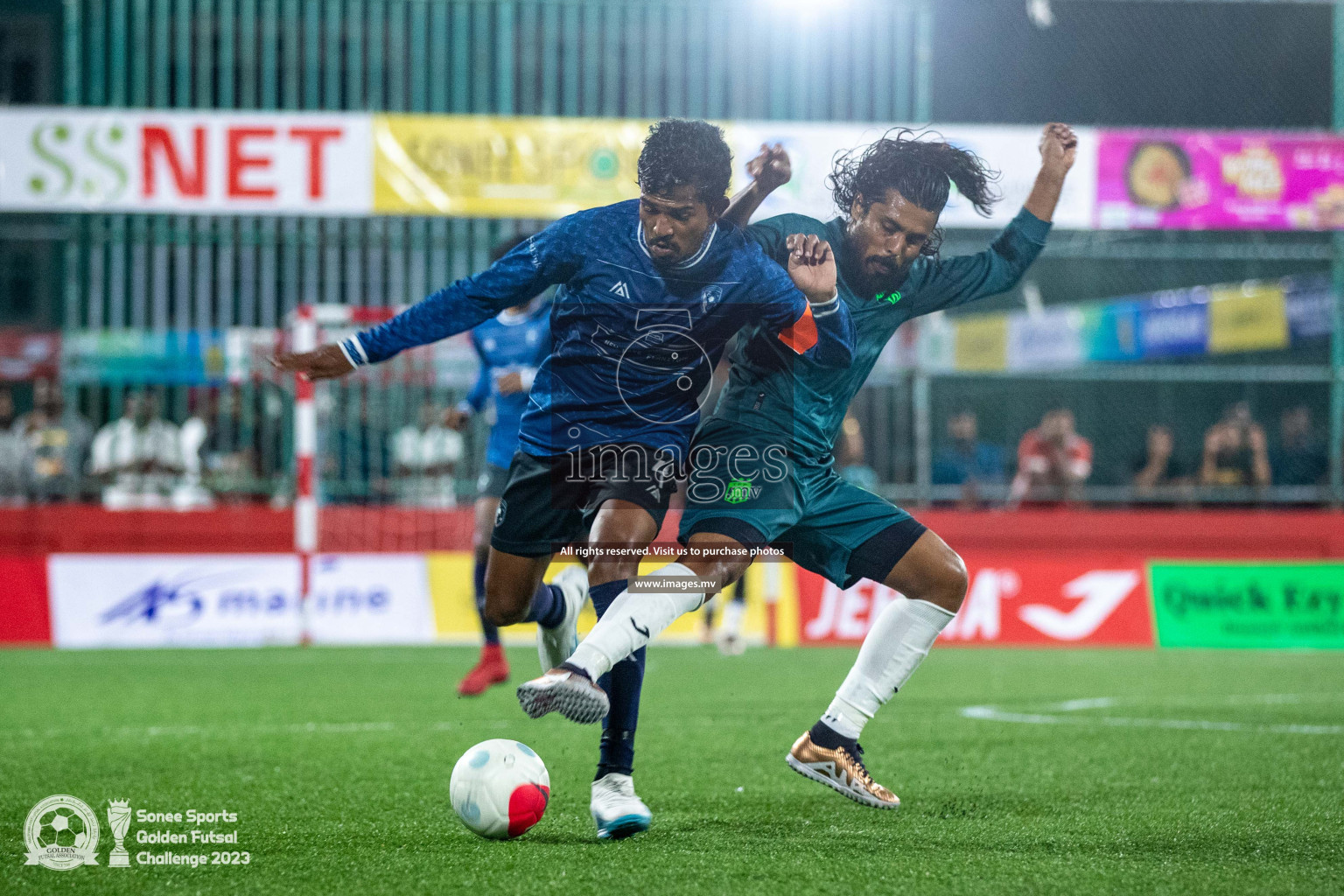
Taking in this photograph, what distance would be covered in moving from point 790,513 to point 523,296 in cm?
98

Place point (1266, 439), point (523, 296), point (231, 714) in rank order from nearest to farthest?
point (523, 296)
point (231, 714)
point (1266, 439)

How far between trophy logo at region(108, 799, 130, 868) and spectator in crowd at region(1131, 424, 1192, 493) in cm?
1154


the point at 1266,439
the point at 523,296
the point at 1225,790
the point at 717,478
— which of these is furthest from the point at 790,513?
the point at 1266,439

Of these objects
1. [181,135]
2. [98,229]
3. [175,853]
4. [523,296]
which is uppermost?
[181,135]

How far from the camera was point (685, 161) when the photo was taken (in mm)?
3895

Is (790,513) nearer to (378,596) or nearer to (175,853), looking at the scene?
(175,853)

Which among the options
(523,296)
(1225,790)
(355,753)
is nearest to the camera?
(523,296)

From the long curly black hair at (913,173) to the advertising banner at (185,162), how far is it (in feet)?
31.6

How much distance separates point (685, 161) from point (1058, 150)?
53.6 inches

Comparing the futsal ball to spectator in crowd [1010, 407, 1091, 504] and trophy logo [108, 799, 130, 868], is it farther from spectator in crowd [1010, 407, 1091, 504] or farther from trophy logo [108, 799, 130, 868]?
spectator in crowd [1010, 407, 1091, 504]

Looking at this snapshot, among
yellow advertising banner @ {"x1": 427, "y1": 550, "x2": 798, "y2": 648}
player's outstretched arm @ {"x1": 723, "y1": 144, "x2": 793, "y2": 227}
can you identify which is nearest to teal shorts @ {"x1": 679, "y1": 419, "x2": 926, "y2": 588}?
player's outstretched arm @ {"x1": 723, "y1": 144, "x2": 793, "y2": 227}

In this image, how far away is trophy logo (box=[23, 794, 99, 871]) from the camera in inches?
139

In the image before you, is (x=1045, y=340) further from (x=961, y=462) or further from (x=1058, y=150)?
(x=1058, y=150)

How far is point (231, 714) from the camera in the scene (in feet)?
23.0
